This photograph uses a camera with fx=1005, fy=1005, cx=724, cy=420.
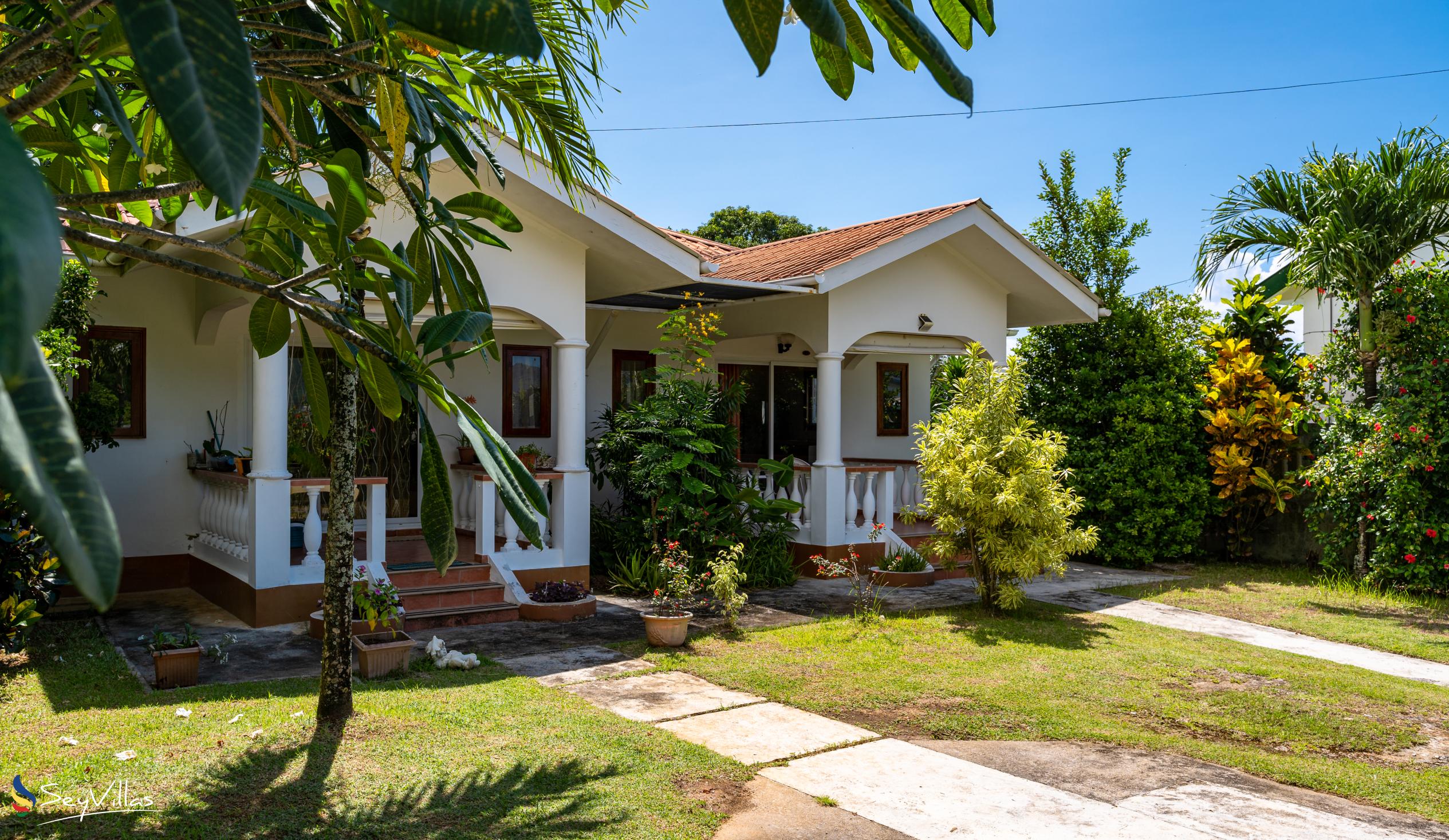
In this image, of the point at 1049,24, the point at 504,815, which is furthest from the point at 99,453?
the point at 1049,24

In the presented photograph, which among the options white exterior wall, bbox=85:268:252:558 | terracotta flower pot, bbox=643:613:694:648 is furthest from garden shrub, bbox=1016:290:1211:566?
white exterior wall, bbox=85:268:252:558

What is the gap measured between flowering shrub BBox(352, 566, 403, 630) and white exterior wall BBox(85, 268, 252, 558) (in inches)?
154

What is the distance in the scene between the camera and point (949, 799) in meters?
4.93

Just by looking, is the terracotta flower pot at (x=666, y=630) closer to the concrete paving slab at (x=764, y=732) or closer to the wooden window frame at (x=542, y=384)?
the concrete paving slab at (x=764, y=732)

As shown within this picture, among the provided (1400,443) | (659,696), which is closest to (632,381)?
(659,696)

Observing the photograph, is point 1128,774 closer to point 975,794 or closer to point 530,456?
point 975,794

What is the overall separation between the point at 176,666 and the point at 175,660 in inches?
2.1

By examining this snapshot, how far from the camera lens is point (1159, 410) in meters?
13.3

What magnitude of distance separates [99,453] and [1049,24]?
1447 cm

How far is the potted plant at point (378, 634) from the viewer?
6.99 meters

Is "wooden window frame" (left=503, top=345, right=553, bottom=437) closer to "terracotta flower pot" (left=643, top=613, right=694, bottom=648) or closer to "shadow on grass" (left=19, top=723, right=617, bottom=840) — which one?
"terracotta flower pot" (left=643, top=613, right=694, bottom=648)

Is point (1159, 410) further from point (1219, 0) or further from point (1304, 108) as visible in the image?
point (1304, 108)

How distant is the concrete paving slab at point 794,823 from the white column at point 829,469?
23.2ft

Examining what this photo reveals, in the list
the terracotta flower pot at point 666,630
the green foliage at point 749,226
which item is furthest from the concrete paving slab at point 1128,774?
the green foliage at point 749,226
